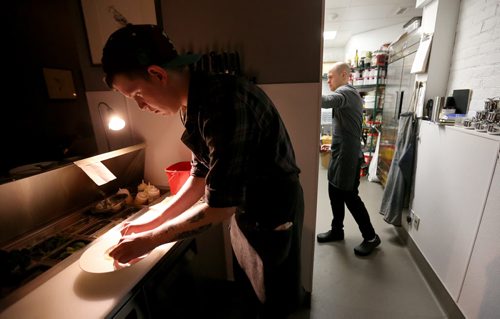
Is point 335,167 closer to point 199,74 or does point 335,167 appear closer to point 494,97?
point 494,97

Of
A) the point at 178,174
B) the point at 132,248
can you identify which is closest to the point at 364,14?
the point at 178,174

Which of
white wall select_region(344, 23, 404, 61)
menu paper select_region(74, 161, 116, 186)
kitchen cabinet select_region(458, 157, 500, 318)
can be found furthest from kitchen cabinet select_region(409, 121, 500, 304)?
white wall select_region(344, 23, 404, 61)

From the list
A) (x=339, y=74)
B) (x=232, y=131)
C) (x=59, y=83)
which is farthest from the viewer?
(x=339, y=74)

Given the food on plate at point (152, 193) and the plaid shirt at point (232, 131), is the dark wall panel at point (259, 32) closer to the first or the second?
the plaid shirt at point (232, 131)

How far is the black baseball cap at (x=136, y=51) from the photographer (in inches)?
26.4

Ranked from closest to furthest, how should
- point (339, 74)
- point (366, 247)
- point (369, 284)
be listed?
point (369, 284)
point (339, 74)
point (366, 247)

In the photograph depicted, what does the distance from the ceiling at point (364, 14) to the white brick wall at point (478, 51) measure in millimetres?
1648

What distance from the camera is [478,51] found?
1.50 meters

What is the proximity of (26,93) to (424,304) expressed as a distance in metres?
2.62

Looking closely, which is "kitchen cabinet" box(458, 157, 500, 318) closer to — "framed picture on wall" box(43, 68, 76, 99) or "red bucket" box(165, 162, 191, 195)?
"red bucket" box(165, 162, 191, 195)

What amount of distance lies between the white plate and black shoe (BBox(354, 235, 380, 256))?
177 cm

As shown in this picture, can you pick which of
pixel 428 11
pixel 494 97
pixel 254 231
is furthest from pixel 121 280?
pixel 428 11

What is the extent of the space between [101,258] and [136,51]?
800mm

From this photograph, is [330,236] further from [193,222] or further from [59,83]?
[59,83]
